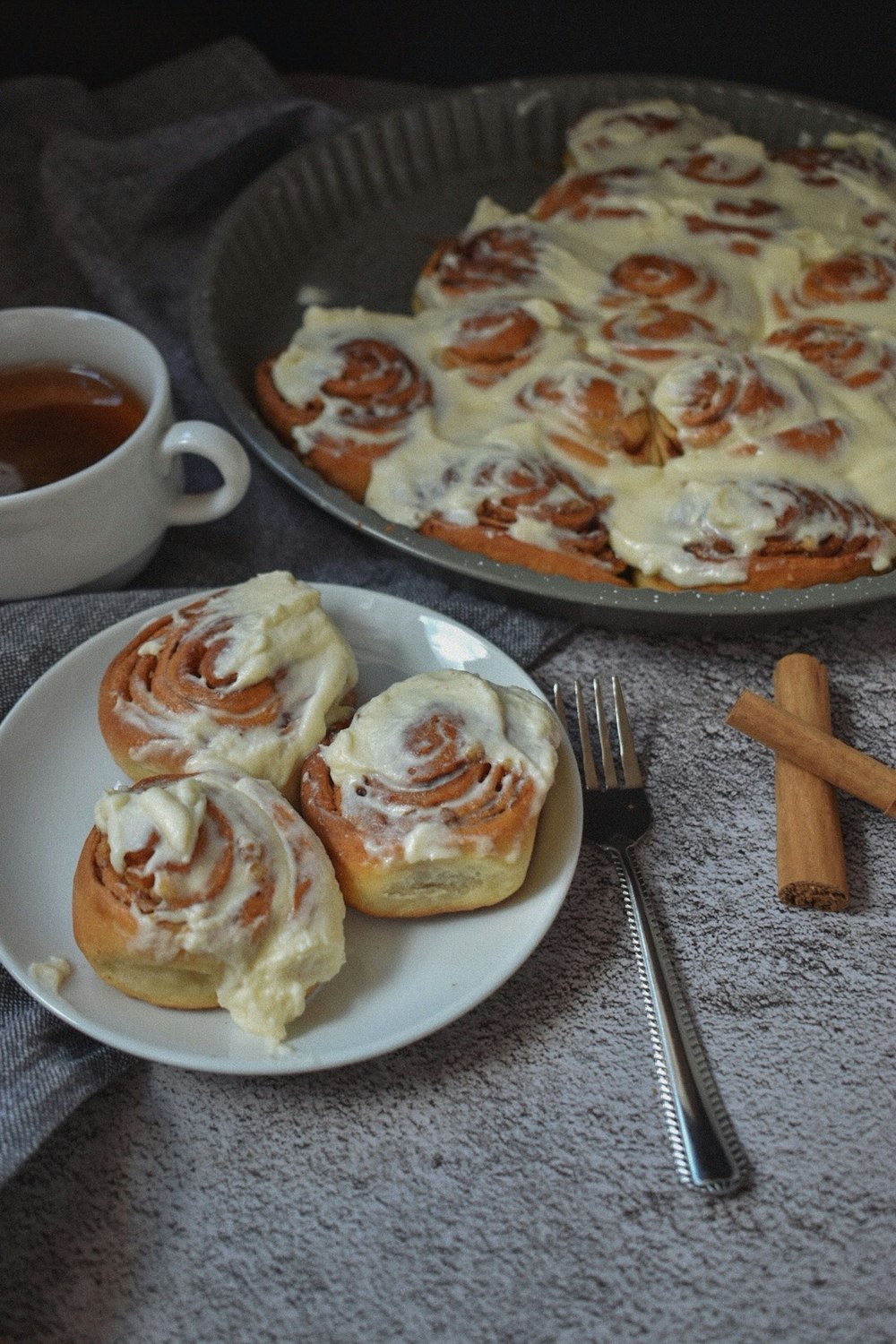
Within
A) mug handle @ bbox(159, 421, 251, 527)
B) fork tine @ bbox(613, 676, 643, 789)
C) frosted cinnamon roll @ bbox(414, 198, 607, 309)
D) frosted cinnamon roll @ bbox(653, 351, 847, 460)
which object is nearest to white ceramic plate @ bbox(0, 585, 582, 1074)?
fork tine @ bbox(613, 676, 643, 789)

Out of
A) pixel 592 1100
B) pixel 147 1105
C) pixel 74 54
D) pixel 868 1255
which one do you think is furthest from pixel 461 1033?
pixel 74 54

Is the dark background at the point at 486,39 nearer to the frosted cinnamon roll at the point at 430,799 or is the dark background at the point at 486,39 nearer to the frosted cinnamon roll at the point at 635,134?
the frosted cinnamon roll at the point at 635,134

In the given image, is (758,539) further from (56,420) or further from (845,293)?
(56,420)

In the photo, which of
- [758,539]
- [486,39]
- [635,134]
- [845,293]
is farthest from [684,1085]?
[486,39]

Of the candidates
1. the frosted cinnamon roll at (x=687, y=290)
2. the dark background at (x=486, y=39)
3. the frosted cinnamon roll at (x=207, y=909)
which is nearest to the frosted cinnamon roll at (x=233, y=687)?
the frosted cinnamon roll at (x=207, y=909)

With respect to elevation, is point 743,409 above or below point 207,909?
above

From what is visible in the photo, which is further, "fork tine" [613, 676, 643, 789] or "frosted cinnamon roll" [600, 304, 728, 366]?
"frosted cinnamon roll" [600, 304, 728, 366]

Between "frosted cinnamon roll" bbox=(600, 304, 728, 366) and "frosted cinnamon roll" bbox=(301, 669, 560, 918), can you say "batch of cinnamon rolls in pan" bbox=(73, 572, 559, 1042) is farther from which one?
"frosted cinnamon roll" bbox=(600, 304, 728, 366)
